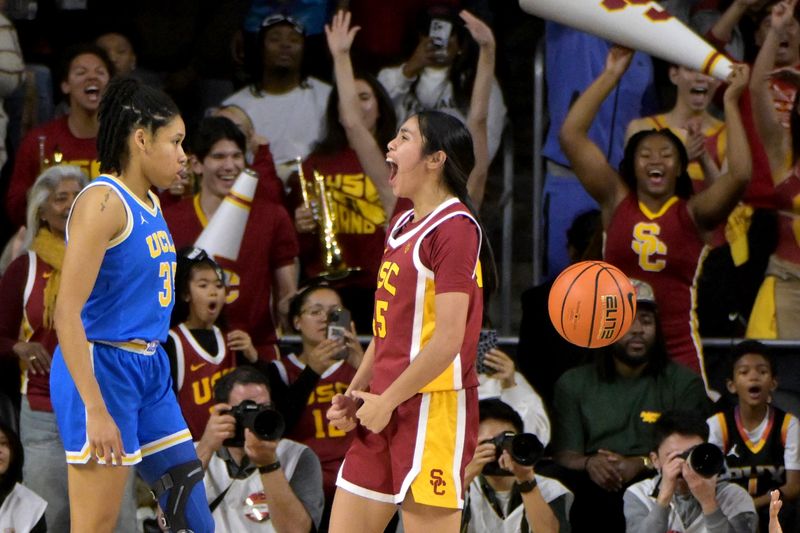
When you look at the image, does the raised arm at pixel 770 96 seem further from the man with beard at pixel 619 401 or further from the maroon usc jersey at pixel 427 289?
the maroon usc jersey at pixel 427 289

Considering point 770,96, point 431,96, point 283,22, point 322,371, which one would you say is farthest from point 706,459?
point 283,22

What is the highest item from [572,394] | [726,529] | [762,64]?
[762,64]

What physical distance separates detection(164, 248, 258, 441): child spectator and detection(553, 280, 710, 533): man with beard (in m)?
1.40

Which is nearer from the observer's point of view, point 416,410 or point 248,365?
point 416,410

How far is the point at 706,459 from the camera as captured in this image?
5820 millimetres

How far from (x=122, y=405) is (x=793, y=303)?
12.5 feet

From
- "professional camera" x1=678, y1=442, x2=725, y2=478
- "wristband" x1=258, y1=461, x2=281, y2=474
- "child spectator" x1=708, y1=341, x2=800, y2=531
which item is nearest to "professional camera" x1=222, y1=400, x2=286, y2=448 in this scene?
"wristband" x1=258, y1=461, x2=281, y2=474

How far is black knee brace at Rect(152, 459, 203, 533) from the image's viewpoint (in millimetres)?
4500

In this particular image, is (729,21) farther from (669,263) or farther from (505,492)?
(505,492)

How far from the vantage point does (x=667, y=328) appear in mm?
6828

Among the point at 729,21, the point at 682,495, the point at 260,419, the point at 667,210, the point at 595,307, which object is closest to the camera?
the point at 260,419

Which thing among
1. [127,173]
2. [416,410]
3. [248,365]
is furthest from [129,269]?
[248,365]

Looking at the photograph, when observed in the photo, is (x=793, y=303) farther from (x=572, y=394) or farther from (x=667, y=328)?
(x=572, y=394)

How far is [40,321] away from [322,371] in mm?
1219
